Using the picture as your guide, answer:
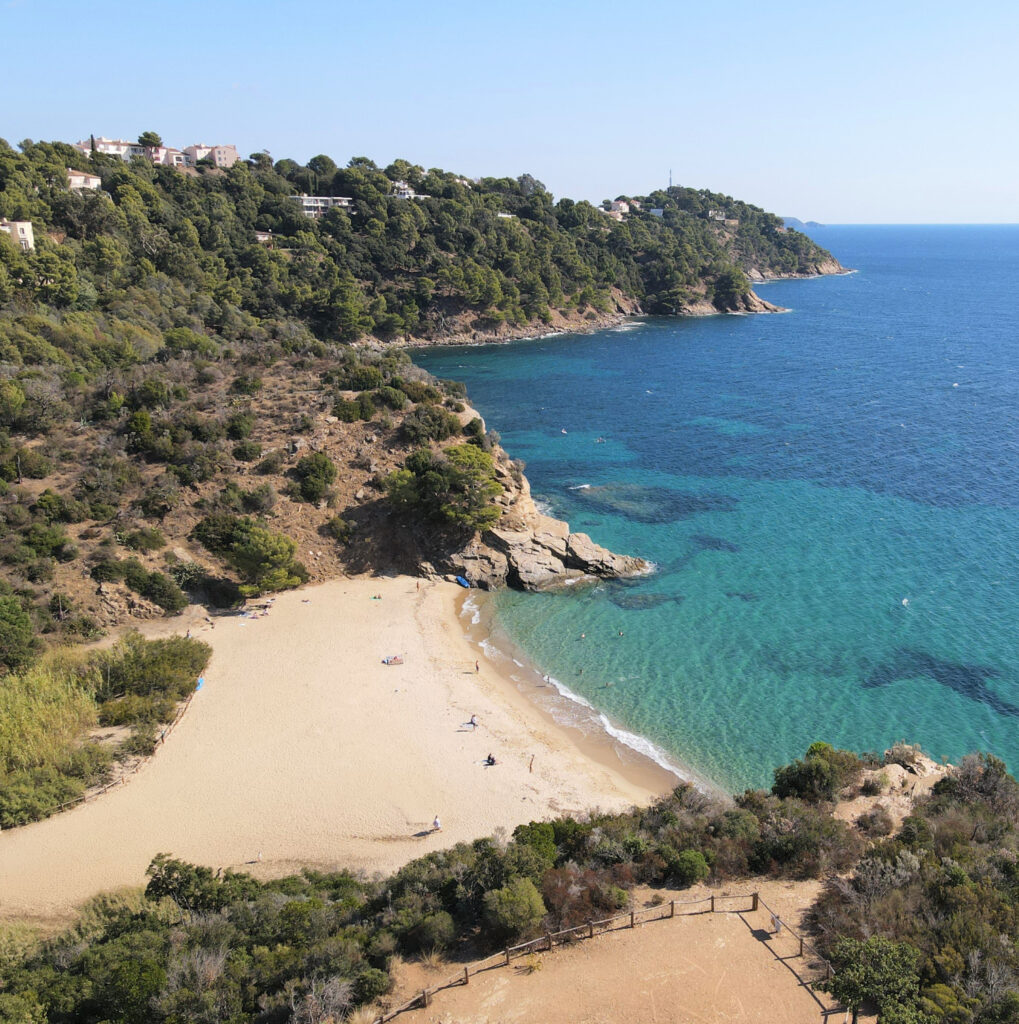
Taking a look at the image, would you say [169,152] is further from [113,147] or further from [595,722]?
[595,722]

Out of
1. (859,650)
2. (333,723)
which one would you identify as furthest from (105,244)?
(859,650)

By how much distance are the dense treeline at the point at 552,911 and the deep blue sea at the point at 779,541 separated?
781 cm

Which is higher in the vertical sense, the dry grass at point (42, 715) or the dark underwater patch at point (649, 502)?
the dark underwater patch at point (649, 502)

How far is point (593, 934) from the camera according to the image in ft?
54.3

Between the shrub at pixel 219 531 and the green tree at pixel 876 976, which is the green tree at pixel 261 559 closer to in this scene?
the shrub at pixel 219 531

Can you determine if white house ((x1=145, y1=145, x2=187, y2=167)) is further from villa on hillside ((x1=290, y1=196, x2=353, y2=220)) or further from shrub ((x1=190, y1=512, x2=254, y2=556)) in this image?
shrub ((x1=190, y1=512, x2=254, y2=556))

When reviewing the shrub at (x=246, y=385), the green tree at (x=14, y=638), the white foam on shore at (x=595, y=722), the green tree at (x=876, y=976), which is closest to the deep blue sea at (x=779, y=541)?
the white foam on shore at (x=595, y=722)

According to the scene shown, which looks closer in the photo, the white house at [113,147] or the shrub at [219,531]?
the shrub at [219,531]

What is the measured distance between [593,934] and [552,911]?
41.6 inches

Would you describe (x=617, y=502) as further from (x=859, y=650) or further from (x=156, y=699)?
(x=156, y=699)

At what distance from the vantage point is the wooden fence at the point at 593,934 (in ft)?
49.1

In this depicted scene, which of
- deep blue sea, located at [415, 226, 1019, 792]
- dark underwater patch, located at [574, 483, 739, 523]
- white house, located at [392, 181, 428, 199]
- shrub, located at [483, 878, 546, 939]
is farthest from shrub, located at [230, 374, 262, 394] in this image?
white house, located at [392, 181, 428, 199]

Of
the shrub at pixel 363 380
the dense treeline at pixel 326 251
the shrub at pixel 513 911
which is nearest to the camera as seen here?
the shrub at pixel 513 911

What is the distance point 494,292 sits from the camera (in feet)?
355
